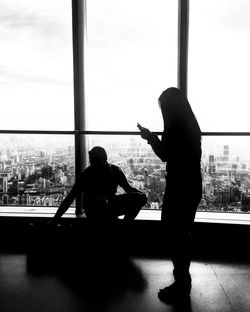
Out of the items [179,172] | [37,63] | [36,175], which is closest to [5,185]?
[36,175]

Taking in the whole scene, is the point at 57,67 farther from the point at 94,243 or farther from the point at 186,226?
the point at 186,226

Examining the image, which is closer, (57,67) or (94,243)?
(94,243)

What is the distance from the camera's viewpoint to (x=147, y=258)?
106 inches

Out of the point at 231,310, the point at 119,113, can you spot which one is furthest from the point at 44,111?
the point at 231,310

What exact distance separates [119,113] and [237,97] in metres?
1.22

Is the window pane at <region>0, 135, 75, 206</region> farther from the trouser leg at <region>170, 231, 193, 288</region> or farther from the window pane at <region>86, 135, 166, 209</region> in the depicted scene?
the trouser leg at <region>170, 231, 193, 288</region>

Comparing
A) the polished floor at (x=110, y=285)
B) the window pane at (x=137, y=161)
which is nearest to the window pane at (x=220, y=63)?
the window pane at (x=137, y=161)

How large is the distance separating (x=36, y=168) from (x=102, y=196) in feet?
3.12

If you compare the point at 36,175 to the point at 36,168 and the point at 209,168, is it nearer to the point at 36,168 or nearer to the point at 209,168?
the point at 36,168

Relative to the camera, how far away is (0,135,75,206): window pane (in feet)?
10.5

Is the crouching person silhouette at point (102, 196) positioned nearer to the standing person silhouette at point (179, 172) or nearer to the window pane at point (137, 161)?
the window pane at point (137, 161)

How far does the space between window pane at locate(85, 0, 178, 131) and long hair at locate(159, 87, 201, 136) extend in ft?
3.67

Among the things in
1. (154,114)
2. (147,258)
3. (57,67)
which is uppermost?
(57,67)

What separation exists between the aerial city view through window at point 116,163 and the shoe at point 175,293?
1.21 metres
